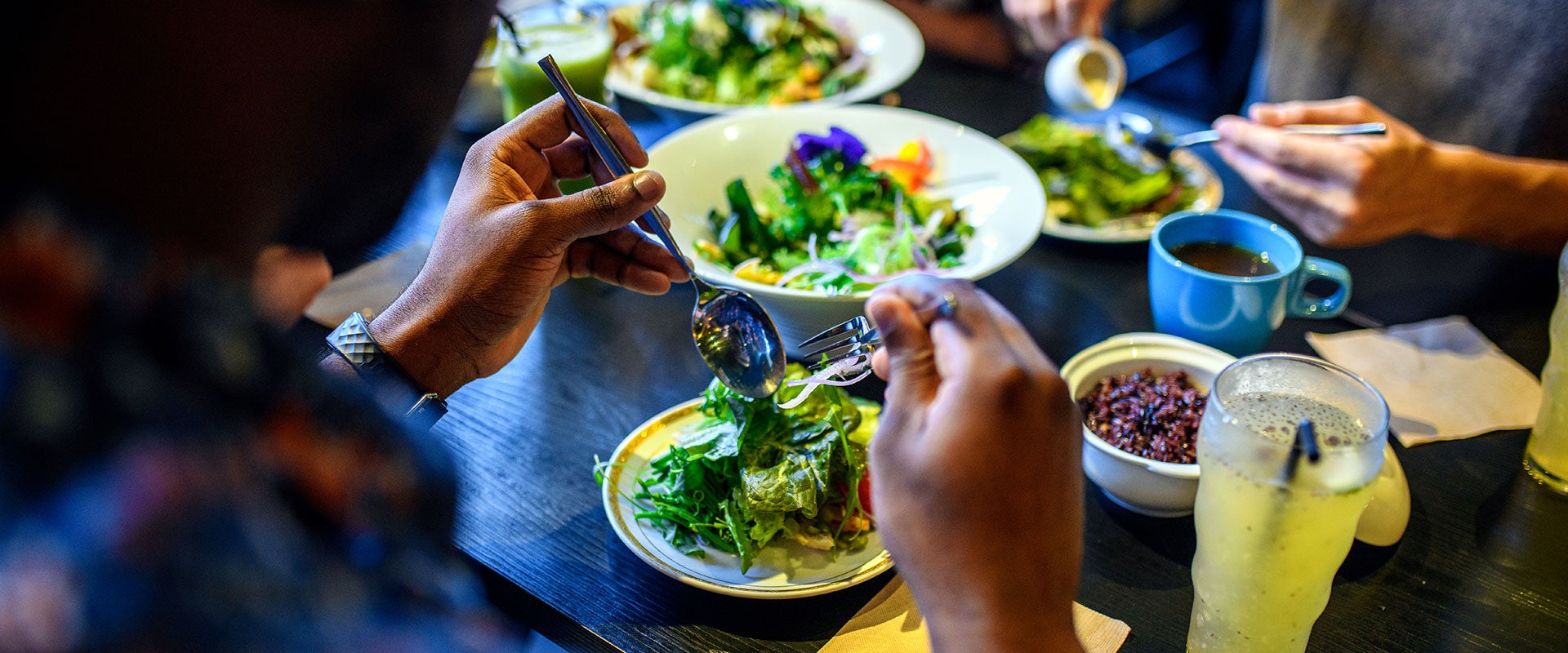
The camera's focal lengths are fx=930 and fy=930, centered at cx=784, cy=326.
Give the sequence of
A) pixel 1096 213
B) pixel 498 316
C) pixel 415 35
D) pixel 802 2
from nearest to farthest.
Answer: pixel 415 35 → pixel 498 316 → pixel 1096 213 → pixel 802 2

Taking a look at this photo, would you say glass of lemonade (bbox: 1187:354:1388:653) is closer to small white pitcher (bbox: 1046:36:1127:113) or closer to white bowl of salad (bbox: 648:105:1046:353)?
white bowl of salad (bbox: 648:105:1046:353)

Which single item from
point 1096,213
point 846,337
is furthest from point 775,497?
point 1096,213

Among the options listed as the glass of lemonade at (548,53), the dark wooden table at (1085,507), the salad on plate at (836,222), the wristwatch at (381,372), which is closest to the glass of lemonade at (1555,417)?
the dark wooden table at (1085,507)

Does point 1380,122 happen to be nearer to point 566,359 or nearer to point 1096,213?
point 1096,213

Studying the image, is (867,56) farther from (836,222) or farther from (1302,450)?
(1302,450)

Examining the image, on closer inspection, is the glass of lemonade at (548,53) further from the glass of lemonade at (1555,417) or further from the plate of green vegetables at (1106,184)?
the glass of lemonade at (1555,417)

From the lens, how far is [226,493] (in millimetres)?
487

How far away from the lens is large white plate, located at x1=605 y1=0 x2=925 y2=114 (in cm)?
220

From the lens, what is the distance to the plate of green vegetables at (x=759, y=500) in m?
1.04

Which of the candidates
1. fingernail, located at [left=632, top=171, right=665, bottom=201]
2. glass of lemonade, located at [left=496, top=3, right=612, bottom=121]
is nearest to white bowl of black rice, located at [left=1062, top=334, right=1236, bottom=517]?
fingernail, located at [left=632, top=171, right=665, bottom=201]

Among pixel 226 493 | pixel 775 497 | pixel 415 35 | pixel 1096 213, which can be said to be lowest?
pixel 1096 213

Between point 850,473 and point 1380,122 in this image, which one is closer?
point 850,473

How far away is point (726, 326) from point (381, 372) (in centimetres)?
43

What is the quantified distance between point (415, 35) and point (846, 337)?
0.55 meters
